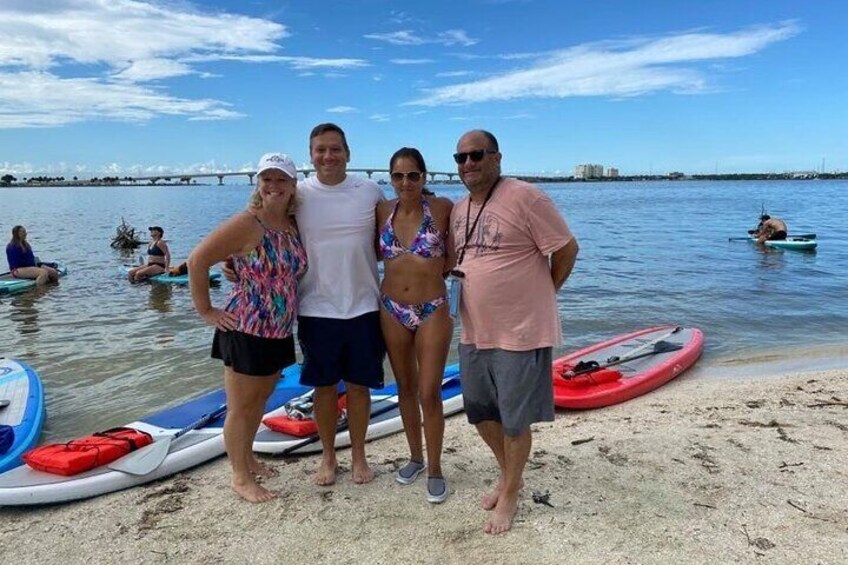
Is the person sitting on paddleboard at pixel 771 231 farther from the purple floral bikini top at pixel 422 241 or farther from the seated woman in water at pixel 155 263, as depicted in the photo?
the purple floral bikini top at pixel 422 241

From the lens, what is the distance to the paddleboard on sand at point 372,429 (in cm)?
502

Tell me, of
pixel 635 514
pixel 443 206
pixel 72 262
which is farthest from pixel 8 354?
pixel 72 262

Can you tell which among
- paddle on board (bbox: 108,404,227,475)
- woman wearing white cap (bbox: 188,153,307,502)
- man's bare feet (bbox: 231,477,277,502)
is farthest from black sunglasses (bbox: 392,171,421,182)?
paddle on board (bbox: 108,404,227,475)

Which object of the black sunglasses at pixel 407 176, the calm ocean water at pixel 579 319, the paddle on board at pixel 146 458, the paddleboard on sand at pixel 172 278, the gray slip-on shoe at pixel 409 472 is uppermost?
the black sunglasses at pixel 407 176

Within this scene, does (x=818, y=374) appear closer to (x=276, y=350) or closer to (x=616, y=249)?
(x=276, y=350)

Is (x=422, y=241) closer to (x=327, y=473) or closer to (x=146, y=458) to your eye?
(x=327, y=473)

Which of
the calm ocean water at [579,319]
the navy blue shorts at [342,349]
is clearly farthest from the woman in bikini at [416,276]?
the calm ocean water at [579,319]

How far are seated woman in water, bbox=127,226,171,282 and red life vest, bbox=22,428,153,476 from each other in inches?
491

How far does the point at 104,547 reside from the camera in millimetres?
3615

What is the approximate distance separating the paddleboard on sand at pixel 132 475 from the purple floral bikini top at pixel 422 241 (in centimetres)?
246

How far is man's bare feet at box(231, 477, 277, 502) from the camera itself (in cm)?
406

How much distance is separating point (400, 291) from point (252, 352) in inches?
37.8

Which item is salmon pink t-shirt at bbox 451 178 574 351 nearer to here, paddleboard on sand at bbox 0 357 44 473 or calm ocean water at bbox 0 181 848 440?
paddleboard on sand at bbox 0 357 44 473

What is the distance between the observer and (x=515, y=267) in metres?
3.31
